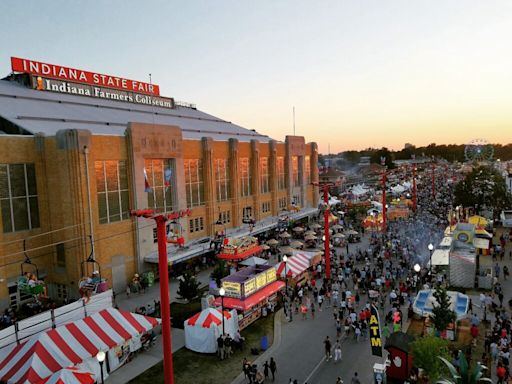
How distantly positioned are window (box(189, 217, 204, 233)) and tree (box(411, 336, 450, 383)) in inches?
1137

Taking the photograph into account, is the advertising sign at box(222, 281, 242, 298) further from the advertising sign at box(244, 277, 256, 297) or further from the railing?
the railing

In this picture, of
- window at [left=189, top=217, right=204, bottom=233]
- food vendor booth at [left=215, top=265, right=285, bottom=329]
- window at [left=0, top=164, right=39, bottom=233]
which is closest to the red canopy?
window at [left=189, top=217, right=204, bottom=233]

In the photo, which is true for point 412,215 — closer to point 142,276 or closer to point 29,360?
point 142,276

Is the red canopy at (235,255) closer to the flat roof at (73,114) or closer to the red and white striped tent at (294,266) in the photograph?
the red and white striped tent at (294,266)

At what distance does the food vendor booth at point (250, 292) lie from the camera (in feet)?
81.9

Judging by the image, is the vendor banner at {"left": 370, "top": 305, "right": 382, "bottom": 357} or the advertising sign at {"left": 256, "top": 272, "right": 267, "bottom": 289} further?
the advertising sign at {"left": 256, "top": 272, "right": 267, "bottom": 289}

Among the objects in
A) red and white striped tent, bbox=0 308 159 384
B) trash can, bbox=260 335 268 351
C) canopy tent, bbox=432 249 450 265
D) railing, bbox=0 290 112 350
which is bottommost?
trash can, bbox=260 335 268 351

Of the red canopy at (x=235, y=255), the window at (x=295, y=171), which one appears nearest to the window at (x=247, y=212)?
the window at (x=295, y=171)

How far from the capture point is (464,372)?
1270cm

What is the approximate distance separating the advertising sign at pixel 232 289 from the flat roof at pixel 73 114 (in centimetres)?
1709

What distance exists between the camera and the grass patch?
19.3 m

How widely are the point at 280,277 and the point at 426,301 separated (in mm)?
10465

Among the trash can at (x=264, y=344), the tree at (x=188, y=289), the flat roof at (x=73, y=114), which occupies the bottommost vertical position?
the trash can at (x=264, y=344)

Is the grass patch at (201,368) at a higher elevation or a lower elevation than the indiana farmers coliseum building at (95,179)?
lower
